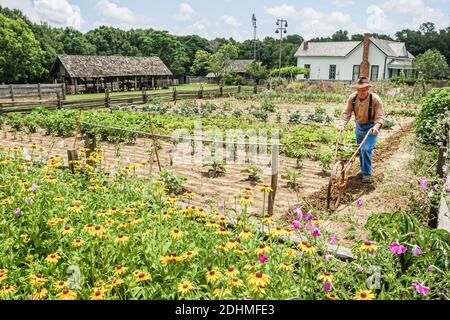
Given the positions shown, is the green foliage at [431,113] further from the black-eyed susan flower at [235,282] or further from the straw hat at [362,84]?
the black-eyed susan flower at [235,282]

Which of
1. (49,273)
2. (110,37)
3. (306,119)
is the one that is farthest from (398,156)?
(110,37)

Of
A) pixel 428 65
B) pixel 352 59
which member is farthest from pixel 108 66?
pixel 428 65

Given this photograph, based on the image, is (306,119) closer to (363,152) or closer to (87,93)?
(363,152)

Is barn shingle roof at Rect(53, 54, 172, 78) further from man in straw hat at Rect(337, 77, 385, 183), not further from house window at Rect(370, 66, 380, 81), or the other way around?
man in straw hat at Rect(337, 77, 385, 183)

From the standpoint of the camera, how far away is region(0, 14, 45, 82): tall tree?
3697cm

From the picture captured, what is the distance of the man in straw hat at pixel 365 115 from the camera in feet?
20.7

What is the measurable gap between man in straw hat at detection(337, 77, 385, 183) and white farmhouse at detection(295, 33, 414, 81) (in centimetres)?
4318

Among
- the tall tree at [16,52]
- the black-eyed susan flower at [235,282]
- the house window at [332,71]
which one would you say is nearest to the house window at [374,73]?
the house window at [332,71]

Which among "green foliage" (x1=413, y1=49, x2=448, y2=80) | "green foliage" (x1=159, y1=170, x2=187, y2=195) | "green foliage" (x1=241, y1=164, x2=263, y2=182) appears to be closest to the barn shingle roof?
"green foliage" (x1=413, y1=49, x2=448, y2=80)

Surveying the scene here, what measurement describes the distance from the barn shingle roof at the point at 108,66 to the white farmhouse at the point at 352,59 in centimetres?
2001

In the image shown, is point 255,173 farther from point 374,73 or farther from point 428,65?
point 374,73

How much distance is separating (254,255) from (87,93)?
37.2 meters

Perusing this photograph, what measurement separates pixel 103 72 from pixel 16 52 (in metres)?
8.70

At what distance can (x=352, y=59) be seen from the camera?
160 feet
